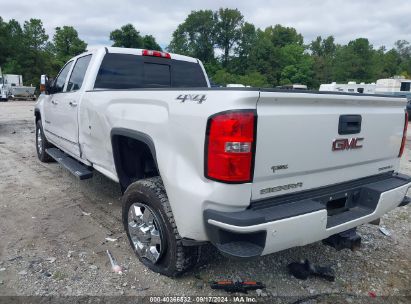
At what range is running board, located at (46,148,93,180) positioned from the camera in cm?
407

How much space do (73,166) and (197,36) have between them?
240ft

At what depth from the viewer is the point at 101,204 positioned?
4613mm

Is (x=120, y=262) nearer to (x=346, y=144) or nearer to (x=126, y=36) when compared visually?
(x=346, y=144)

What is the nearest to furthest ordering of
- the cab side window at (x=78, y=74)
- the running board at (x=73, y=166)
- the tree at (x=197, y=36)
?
the running board at (x=73, y=166)
the cab side window at (x=78, y=74)
the tree at (x=197, y=36)

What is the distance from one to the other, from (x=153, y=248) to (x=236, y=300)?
0.81 meters

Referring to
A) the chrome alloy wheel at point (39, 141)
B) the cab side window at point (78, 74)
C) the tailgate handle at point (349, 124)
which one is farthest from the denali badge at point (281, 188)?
the chrome alloy wheel at point (39, 141)

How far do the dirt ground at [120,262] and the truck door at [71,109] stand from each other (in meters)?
0.81

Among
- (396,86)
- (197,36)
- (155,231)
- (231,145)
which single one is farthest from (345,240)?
(197,36)

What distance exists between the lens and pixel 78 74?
475 cm

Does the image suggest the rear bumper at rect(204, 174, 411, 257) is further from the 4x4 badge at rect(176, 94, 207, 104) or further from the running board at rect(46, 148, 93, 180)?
the running board at rect(46, 148, 93, 180)

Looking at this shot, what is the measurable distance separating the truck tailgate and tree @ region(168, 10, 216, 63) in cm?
7141

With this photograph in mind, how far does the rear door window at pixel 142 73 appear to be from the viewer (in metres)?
4.33

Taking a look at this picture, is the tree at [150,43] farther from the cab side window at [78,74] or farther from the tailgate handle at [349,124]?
the tailgate handle at [349,124]

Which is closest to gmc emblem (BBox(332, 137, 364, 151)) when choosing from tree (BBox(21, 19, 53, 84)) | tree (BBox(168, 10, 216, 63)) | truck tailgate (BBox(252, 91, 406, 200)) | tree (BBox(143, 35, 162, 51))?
truck tailgate (BBox(252, 91, 406, 200))
